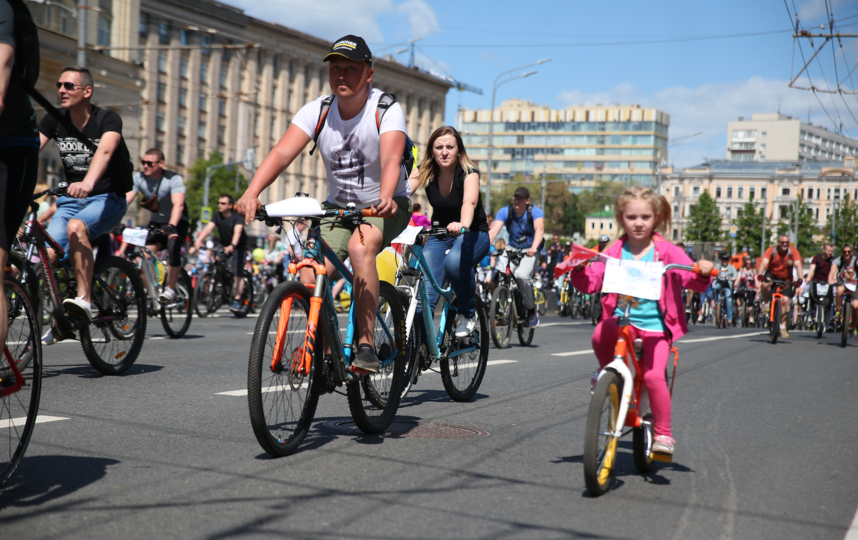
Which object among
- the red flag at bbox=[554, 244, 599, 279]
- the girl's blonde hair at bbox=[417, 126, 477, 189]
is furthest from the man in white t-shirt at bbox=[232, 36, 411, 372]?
the girl's blonde hair at bbox=[417, 126, 477, 189]

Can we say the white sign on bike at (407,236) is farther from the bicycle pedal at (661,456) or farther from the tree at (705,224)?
the tree at (705,224)

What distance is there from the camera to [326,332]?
4559 millimetres

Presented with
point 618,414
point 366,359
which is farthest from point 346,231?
point 618,414

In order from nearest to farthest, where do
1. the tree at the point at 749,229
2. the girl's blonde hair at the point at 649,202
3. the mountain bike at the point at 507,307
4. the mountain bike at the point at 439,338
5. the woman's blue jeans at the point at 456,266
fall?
the girl's blonde hair at the point at 649,202 < the mountain bike at the point at 439,338 < the woman's blue jeans at the point at 456,266 < the mountain bike at the point at 507,307 < the tree at the point at 749,229

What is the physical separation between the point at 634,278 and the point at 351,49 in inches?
71.1

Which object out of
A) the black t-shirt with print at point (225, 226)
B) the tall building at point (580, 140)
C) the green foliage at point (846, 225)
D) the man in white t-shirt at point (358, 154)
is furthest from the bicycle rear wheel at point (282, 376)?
the tall building at point (580, 140)

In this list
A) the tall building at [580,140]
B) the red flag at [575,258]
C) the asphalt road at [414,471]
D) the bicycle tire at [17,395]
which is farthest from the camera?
the tall building at [580,140]

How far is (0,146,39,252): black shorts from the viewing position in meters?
3.54

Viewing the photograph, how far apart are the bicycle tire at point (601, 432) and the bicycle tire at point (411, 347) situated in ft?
5.28

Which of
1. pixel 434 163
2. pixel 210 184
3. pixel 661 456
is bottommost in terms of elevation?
pixel 661 456

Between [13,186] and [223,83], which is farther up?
[223,83]

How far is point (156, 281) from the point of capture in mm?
9820

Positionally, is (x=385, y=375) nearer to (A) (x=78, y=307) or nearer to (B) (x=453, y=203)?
(B) (x=453, y=203)

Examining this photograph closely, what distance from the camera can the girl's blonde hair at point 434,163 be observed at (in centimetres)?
708
